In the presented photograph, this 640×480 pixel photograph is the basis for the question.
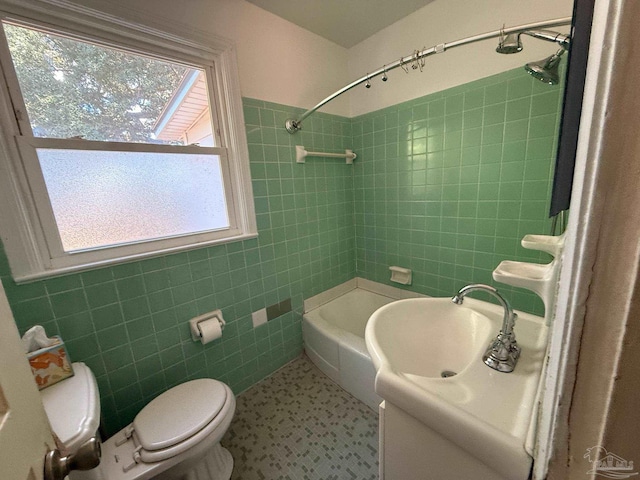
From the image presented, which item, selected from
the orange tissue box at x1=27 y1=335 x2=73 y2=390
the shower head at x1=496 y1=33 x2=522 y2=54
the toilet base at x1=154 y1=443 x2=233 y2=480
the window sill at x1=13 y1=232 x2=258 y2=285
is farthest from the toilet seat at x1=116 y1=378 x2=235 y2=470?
the shower head at x1=496 y1=33 x2=522 y2=54

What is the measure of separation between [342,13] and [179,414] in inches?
94.5

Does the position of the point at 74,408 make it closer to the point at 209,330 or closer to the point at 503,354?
the point at 209,330

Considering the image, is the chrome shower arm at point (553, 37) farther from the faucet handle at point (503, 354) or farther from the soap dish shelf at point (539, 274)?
the faucet handle at point (503, 354)

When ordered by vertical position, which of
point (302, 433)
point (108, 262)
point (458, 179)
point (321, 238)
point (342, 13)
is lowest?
point (302, 433)

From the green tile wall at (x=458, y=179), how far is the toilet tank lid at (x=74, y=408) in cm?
189

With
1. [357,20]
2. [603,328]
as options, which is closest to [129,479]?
[603,328]

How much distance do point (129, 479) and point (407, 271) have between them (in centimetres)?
185

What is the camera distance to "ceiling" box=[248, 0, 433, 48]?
4.77ft

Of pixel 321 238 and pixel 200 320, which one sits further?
pixel 321 238

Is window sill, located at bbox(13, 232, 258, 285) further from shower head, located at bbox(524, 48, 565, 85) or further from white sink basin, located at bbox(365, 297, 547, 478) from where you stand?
shower head, located at bbox(524, 48, 565, 85)

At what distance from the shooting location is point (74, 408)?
0.81m

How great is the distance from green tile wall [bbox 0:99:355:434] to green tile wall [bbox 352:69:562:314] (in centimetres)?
32

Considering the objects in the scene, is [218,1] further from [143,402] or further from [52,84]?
[143,402]

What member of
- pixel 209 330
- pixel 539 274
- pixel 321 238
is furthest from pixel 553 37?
pixel 209 330
